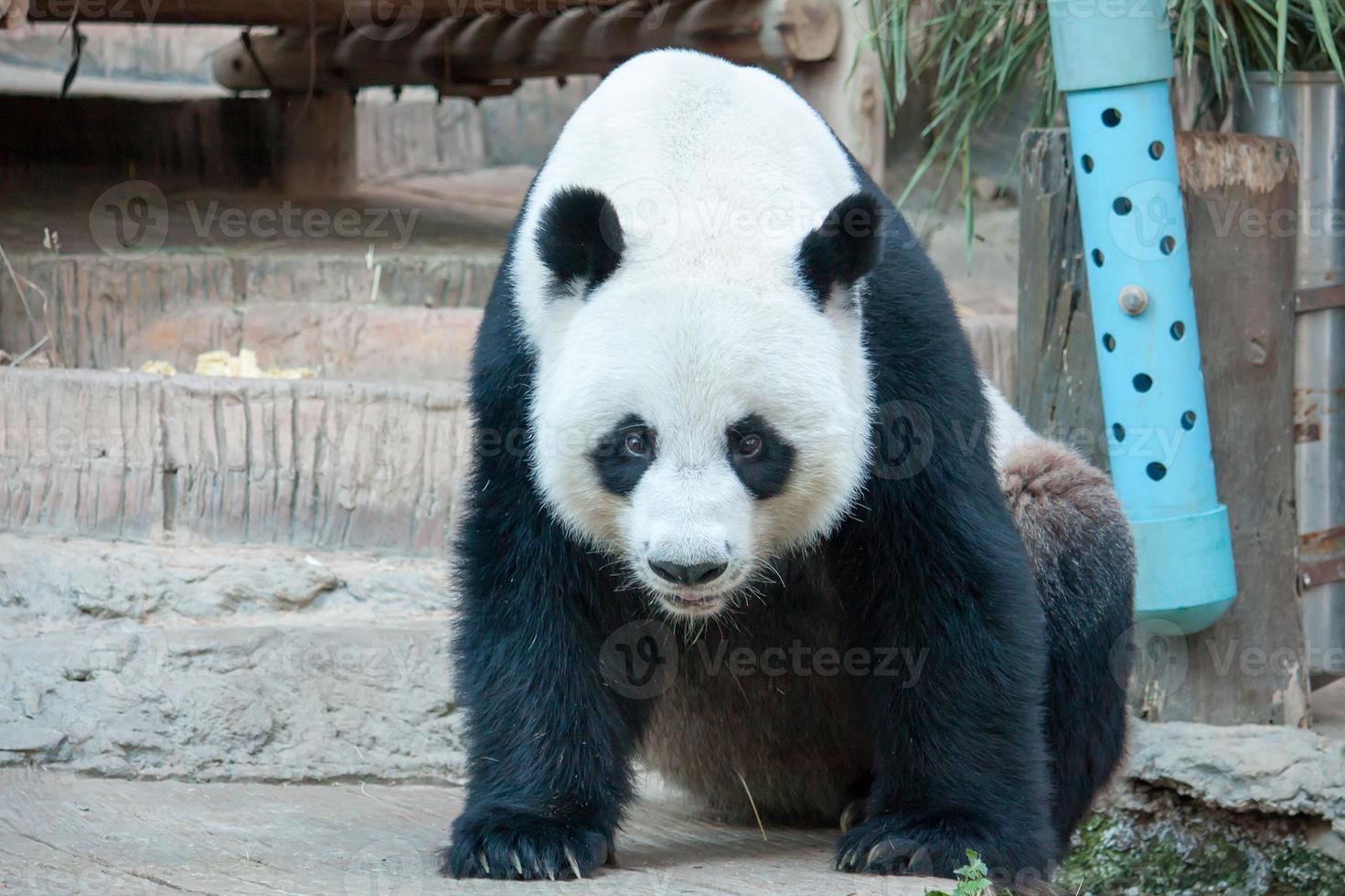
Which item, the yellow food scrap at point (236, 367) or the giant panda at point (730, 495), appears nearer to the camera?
the giant panda at point (730, 495)

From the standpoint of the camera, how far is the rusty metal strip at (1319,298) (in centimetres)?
498

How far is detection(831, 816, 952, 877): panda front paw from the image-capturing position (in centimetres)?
309

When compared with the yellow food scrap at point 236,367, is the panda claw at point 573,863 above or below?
below

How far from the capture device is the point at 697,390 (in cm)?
281

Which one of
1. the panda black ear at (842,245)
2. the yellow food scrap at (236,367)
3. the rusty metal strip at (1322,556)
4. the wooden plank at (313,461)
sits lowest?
the rusty metal strip at (1322,556)

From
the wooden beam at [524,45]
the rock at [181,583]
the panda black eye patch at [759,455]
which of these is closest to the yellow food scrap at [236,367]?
the rock at [181,583]

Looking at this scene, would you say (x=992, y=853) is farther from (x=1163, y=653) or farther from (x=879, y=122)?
(x=879, y=122)

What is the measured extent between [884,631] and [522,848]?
831mm

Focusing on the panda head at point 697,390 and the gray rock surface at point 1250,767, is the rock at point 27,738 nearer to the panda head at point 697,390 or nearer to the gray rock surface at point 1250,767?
the panda head at point 697,390
